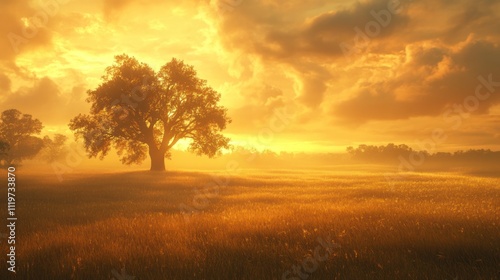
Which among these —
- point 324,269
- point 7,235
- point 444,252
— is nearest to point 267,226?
point 324,269

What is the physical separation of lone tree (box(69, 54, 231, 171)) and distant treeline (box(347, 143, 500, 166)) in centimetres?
10814

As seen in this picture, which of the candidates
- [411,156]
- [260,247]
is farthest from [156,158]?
[411,156]

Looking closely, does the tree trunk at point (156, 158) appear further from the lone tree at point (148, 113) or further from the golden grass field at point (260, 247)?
the golden grass field at point (260, 247)

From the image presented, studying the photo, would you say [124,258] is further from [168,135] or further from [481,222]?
[168,135]

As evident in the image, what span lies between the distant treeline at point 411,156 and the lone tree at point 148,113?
108142 mm

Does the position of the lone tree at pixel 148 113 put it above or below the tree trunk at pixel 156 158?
above

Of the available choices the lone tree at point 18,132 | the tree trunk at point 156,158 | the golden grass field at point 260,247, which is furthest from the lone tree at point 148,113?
the lone tree at point 18,132

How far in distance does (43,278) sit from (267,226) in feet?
16.2

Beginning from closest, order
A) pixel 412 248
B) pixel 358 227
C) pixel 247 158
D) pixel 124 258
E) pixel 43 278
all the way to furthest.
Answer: pixel 43 278, pixel 124 258, pixel 412 248, pixel 358 227, pixel 247 158

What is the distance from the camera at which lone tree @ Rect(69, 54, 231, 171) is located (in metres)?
35.6

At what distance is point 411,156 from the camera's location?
14962 cm

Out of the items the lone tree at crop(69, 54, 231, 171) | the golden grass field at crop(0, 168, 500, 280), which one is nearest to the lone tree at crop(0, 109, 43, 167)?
the lone tree at crop(69, 54, 231, 171)

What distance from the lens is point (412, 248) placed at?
628 cm

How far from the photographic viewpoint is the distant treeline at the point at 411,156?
425ft
